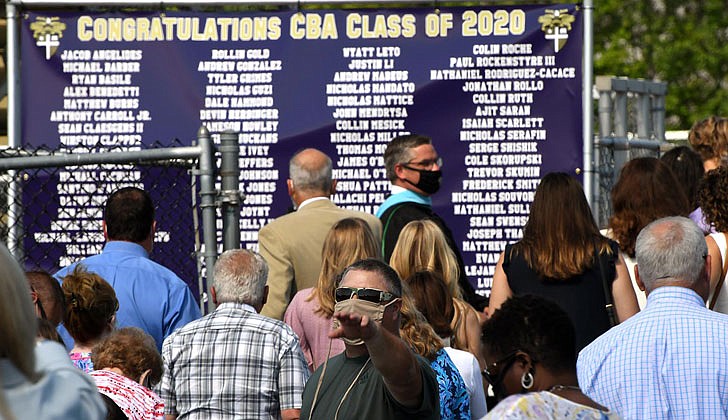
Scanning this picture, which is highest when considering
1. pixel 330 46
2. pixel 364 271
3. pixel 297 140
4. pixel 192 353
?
pixel 330 46

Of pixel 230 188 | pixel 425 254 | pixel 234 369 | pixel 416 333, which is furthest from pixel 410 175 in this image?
pixel 416 333

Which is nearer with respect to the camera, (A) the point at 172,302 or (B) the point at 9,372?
(B) the point at 9,372

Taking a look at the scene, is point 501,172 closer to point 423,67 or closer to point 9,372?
point 423,67

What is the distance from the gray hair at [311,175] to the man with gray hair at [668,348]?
2.86 meters

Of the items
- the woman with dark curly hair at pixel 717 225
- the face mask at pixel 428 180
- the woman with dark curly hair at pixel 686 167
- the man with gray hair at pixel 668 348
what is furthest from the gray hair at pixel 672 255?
the woman with dark curly hair at pixel 686 167

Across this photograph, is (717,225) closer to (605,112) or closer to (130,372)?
(130,372)

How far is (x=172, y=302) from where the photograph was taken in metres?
6.32

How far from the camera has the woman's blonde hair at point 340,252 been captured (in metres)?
5.82

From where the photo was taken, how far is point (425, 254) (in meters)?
6.20

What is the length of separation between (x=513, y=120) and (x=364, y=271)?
4.19m

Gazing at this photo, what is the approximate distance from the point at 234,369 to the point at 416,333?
907 millimetres

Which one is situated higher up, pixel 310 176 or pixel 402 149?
pixel 402 149

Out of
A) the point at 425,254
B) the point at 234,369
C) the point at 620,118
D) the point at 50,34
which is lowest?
the point at 234,369

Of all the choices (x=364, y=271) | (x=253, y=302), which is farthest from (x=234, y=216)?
(x=364, y=271)
